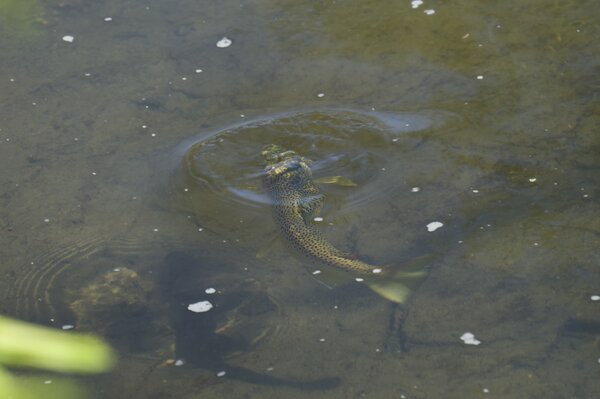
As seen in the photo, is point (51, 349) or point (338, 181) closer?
point (51, 349)

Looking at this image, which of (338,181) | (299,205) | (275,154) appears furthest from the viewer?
(275,154)

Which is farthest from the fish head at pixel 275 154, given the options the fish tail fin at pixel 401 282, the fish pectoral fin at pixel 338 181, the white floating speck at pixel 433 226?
the fish tail fin at pixel 401 282

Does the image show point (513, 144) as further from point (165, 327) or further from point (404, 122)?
point (165, 327)

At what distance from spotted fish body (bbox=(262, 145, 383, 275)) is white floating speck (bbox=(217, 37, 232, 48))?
168 centimetres

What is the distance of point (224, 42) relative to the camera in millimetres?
7438

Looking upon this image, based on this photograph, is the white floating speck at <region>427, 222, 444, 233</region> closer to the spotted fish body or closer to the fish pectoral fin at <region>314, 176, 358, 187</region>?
the spotted fish body

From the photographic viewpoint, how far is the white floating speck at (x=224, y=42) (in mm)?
7398

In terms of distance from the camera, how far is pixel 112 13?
7.94m

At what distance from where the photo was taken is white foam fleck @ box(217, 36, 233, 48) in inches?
291

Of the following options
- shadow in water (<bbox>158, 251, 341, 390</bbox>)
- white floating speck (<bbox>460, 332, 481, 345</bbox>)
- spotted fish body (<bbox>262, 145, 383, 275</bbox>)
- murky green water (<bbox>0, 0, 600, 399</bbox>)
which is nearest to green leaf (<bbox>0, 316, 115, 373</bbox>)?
murky green water (<bbox>0, 0, 600, 399</bbox>)

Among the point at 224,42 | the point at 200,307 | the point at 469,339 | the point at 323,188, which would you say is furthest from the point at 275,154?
the point at 469,339

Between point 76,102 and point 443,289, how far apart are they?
138 inches

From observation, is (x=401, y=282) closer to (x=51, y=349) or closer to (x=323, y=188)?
(x=323, y=188)

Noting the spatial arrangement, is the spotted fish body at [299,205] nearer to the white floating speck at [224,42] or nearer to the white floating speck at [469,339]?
the white floating speck at [469,339]
